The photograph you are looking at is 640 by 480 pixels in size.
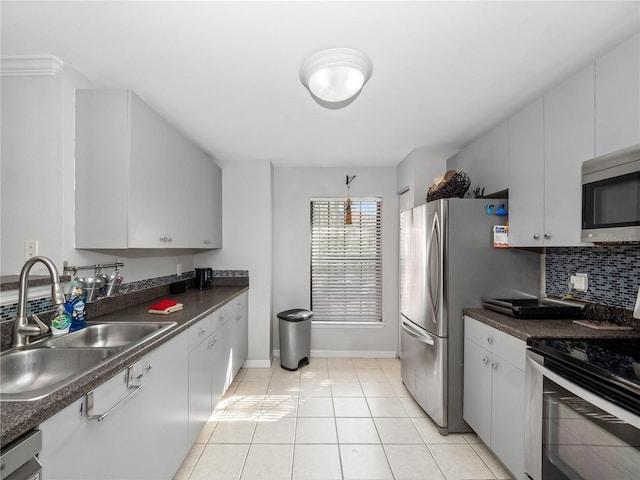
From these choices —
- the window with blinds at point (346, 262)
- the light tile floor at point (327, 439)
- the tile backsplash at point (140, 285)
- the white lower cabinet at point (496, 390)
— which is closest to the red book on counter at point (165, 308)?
the tile backsplash at point (140, 285)

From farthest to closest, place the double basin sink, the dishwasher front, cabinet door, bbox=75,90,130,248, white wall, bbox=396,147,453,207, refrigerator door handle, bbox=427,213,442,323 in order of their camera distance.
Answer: white wall, bbox=396,147,453,207 < refrigerator door handle, bbox=427,213,442,323 < cabinet door, bbox=75,90,130,248 < the double basin sink < the dishwasher front

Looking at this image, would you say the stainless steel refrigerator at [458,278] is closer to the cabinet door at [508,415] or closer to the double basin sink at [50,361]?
the cabinet door at [508,415]

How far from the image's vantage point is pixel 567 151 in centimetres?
170

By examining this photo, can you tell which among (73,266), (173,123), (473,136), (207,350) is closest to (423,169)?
(473,136)

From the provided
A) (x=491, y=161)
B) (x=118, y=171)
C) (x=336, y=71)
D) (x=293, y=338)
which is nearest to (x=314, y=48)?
(x=336, y=71)

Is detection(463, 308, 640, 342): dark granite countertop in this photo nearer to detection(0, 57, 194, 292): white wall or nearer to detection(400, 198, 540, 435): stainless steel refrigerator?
detection(400, 198, 540, 435): stainless steel refrigerator

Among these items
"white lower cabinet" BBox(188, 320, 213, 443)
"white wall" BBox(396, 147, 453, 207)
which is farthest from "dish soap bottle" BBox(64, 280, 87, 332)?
"white wall" BBox(396, 147, 453, 207)

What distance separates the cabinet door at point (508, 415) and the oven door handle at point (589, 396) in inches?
8.0

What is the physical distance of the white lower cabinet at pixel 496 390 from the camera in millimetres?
1657

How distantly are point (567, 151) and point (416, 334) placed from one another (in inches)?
65.1

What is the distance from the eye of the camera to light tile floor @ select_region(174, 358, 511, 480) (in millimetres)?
1859

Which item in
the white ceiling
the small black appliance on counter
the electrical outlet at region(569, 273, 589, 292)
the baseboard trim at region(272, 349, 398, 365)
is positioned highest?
the white ceiling

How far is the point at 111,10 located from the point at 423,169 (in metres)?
2.72

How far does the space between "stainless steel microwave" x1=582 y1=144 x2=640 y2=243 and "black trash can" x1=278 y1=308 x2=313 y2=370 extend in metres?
2.60
